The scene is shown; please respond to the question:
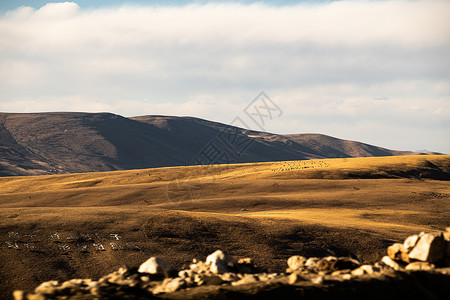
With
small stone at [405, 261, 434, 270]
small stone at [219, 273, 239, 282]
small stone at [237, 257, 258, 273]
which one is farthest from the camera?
small stone at [237, 257, 258, 273]

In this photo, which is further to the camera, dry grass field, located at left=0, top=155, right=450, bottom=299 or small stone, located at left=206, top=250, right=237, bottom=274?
dry grass field, located at left=0, top=155, right=450, bottom=299

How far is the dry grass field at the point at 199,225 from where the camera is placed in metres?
16.3

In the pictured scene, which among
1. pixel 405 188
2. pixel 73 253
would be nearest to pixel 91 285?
pixel 73 253

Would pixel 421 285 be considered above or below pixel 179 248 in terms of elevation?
above

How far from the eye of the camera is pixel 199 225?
20656mm

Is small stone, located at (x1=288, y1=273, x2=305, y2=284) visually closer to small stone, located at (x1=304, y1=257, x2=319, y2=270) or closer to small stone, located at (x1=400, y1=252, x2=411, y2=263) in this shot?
small stone, located at (x1=304, y1=257, x2=319, y2=270)

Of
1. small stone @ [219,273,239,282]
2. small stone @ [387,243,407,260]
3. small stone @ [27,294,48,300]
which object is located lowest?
small stone @ [219,273,239,282]

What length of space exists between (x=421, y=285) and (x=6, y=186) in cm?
6045

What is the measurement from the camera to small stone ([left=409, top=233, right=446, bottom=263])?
32.6 ft

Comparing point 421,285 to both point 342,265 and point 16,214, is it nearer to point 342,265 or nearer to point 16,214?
point 342,265

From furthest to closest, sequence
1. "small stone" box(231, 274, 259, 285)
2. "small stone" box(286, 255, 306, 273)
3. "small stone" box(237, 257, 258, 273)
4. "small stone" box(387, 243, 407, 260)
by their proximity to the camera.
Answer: "small stone" box(286, 255, 306, 273), "small stone" box(237, 257, 258, 273), "small stone" box(387, 243, 407, 260), "small stone" box(231, 274, 259, 285)

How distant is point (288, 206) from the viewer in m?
31.5

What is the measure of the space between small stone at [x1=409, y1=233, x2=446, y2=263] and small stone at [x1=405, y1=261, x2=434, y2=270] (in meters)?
0.11

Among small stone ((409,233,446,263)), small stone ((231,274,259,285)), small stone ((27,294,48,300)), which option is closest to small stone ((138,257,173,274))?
small stone ((231,274,259,285))
